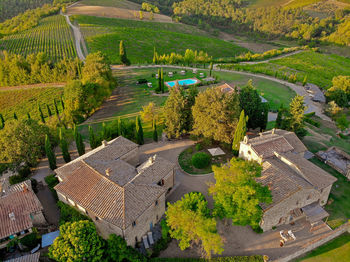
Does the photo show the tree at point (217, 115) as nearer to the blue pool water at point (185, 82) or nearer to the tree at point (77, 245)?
the tree at point (77, 245)

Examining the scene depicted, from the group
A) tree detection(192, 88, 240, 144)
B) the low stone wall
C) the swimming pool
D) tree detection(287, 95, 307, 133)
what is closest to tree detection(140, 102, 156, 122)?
tree detection(192, 88, 240, 144)

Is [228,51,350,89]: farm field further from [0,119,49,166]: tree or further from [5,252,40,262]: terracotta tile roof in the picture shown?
[5,252,40,262]: terracotta tile roof

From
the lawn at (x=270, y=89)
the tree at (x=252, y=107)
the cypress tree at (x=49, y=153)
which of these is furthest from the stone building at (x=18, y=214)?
the lawn at (x=270, y=89)

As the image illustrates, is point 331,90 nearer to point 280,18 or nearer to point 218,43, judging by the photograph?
point 218,43

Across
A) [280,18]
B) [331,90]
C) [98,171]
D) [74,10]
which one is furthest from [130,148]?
[280,18]

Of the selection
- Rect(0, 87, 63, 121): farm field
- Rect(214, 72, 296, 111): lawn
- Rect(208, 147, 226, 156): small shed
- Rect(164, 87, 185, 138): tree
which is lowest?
Rect(0, 87, 63, 121): farm field

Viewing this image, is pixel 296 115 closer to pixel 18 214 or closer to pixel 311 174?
pixel 311 174
